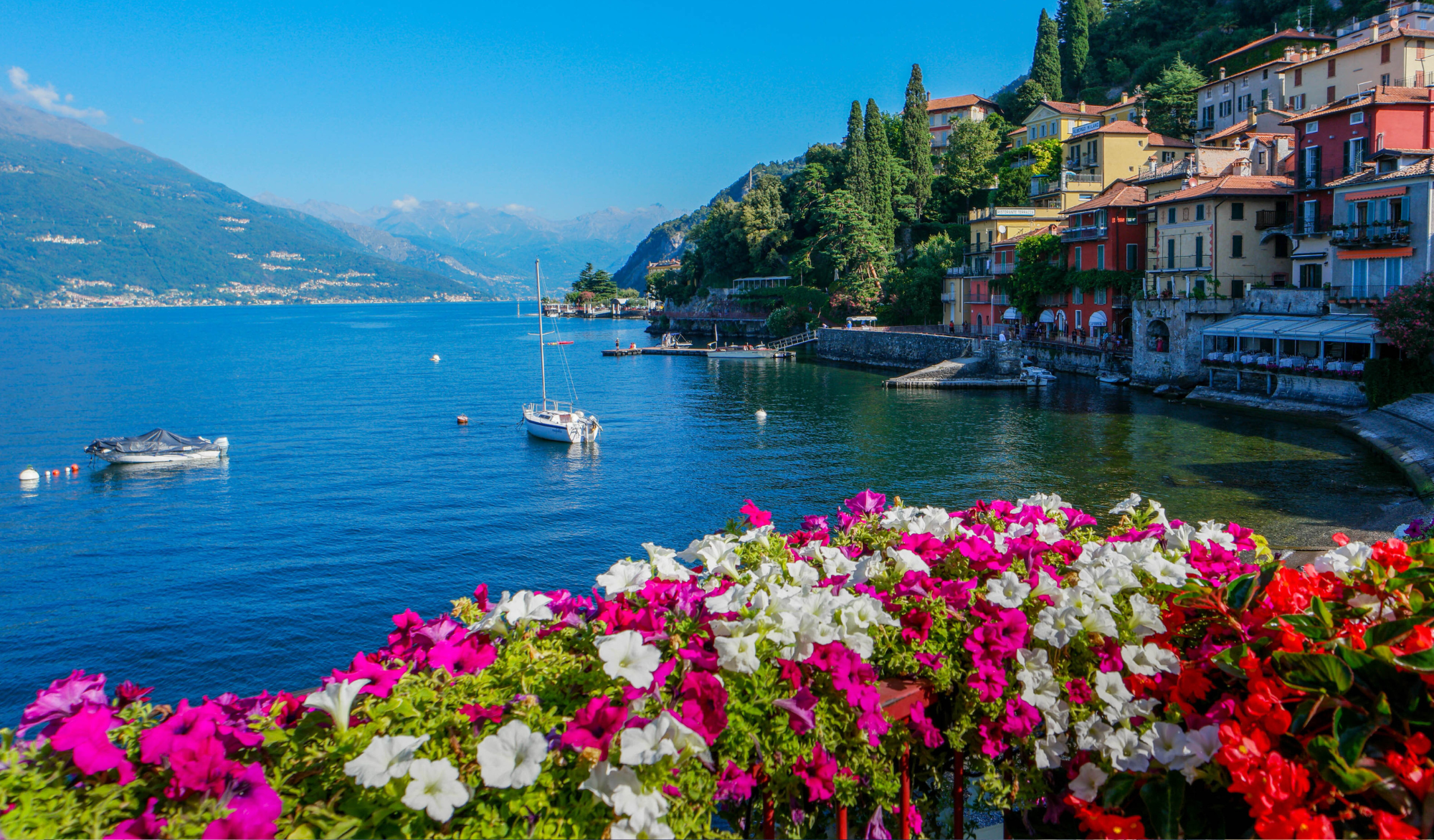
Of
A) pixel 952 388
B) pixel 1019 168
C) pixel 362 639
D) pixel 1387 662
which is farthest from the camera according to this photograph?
pixel 1019 168

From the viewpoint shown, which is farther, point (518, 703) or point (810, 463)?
point (810, 463)

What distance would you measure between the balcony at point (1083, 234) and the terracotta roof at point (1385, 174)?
14565 mm

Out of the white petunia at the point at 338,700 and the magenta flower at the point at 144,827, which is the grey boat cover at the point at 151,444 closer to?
the white petunia at the point at 338,700

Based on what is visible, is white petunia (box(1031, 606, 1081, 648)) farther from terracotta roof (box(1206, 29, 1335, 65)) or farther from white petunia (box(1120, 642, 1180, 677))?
terracotta roof (box(1206, 29, 1335, 65))

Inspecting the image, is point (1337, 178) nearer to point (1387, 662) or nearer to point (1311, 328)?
point (1311, 328)

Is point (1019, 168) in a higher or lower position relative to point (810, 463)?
higher

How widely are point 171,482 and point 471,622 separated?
38202 mm

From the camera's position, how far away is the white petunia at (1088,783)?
3.98 m

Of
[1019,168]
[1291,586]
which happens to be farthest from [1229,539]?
[1019,168]

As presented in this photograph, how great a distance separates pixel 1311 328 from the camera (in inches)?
1555

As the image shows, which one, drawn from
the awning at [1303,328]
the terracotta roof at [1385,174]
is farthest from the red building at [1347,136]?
the awning at [1303,328]

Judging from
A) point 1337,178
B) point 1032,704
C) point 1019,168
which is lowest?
point 1032,704

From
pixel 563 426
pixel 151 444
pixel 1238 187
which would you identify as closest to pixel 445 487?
pixel 563 426

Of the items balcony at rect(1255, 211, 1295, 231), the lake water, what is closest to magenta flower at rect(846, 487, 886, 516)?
the lake water
